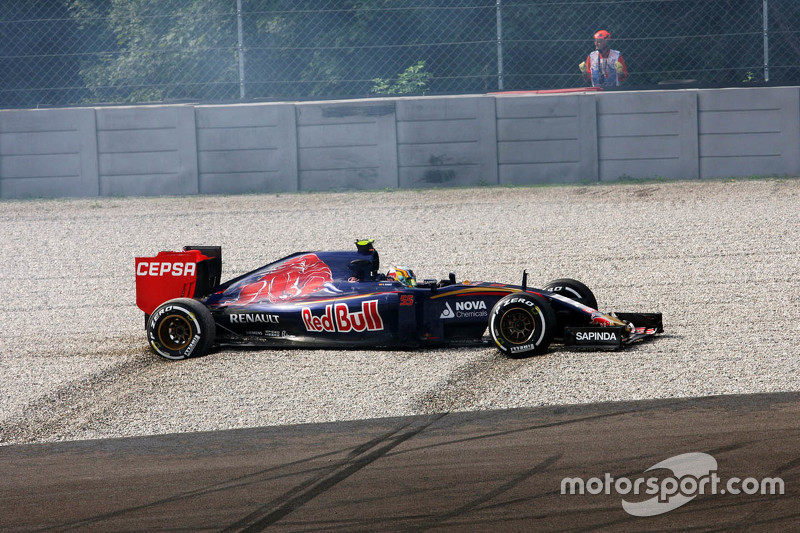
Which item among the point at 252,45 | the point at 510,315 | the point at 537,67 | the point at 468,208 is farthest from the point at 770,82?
the point at 510,315

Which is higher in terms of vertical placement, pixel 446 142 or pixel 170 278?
pixel 446 142

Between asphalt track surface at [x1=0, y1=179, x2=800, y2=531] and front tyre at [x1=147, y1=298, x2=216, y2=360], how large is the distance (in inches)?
7.5

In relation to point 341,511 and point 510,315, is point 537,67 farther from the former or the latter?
point 341,511

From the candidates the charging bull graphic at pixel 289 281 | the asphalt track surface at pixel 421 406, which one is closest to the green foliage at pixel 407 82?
the asphalt track surface at pixel 421 406

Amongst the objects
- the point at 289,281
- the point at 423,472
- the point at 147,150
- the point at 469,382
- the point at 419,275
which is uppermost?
the point at 147,150

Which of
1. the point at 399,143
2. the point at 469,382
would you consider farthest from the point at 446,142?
the point at 469,382

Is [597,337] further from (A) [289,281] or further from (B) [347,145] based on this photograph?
(B) [347,145]

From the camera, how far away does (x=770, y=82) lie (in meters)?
15.8

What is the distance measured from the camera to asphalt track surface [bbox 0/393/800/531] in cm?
469

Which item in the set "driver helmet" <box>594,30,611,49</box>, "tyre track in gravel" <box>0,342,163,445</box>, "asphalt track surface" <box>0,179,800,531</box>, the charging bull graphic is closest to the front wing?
"asphalt track surface" <box>0,179,800,531</box>

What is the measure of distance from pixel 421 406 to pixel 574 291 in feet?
8.91

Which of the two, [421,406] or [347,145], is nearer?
[421,406]

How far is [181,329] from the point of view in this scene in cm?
859

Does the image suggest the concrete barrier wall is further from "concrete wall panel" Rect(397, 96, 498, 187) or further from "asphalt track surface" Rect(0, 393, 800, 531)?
"asphalt track surface" Rect(0, 393, 800, 531)
